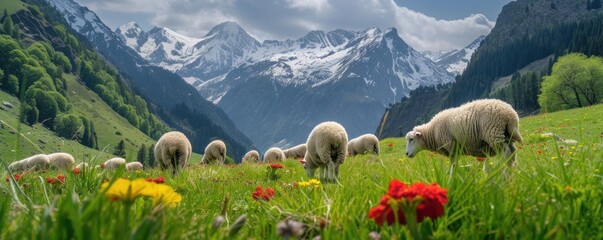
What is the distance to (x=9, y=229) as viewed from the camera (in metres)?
2.12

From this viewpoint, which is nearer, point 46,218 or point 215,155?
point 46,218

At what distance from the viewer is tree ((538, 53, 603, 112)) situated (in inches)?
2995

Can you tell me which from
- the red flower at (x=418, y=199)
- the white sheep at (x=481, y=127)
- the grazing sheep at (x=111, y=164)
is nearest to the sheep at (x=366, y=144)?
the grazing sheep at (x=111, y=164)

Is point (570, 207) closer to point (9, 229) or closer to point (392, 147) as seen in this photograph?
point (9, 229)

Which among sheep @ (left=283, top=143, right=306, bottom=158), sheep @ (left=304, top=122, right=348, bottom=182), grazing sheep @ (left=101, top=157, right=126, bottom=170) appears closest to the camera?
grazing sheep @ (left=101, top=157, right=126, bottom=170)

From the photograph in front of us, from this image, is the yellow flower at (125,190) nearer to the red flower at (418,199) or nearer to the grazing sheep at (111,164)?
the grazing sheep at (111,164)

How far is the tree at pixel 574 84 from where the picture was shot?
250 feet

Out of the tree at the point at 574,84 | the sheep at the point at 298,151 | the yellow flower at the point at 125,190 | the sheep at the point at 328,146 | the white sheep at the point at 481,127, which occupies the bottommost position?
the sheep at the point at 298,151

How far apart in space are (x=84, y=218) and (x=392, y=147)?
1392 inches

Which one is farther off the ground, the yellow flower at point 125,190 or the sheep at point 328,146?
the yellow flower at point 125,190

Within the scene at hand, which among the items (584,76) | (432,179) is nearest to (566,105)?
(584,76)

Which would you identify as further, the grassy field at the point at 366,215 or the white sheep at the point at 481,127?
the white sheep at the point at 481,127

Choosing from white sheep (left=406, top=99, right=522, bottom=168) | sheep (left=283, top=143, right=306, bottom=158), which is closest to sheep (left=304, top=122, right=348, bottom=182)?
white sheep (left=406, top=99, right=522, bottom=168)

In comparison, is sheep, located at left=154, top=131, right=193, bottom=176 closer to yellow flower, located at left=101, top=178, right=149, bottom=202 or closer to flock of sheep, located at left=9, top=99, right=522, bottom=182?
flock of sheep, located at left=9, top=99, right=522, bottom=182
